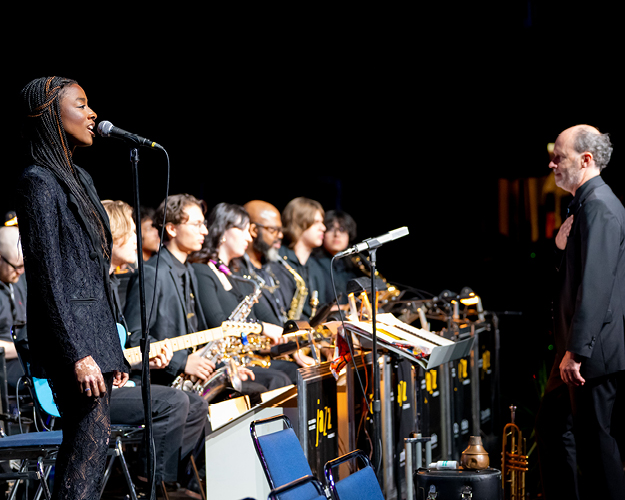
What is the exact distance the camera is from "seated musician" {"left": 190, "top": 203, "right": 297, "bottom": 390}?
519cm

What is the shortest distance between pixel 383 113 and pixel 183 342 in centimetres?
428

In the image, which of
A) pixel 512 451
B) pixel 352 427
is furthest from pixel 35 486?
pixel 512 451

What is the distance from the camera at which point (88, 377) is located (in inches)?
90.6

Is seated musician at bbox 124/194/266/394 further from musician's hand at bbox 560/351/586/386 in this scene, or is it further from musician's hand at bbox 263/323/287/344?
musician's hand at bbox 560/351/586/386

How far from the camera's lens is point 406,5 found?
705 centimetres

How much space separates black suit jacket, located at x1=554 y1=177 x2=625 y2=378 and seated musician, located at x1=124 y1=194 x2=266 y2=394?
7.33 ft

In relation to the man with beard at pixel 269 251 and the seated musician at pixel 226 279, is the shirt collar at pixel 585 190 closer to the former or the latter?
the seated musician at pixel 226 279

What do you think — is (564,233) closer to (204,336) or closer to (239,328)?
(239,328)

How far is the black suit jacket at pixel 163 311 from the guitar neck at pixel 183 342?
58mm

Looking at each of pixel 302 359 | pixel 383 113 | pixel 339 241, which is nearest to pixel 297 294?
pixel 339 241

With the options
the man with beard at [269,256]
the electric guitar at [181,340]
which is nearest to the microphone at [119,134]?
the electric guitar at [181,340]

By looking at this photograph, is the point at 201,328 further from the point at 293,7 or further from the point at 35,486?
the point at 293,7

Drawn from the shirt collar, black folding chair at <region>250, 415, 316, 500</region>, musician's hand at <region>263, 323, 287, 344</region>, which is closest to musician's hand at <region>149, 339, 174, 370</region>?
musician's hand at <region>263, 323, 287, 344</region>

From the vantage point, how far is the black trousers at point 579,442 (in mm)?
3322
